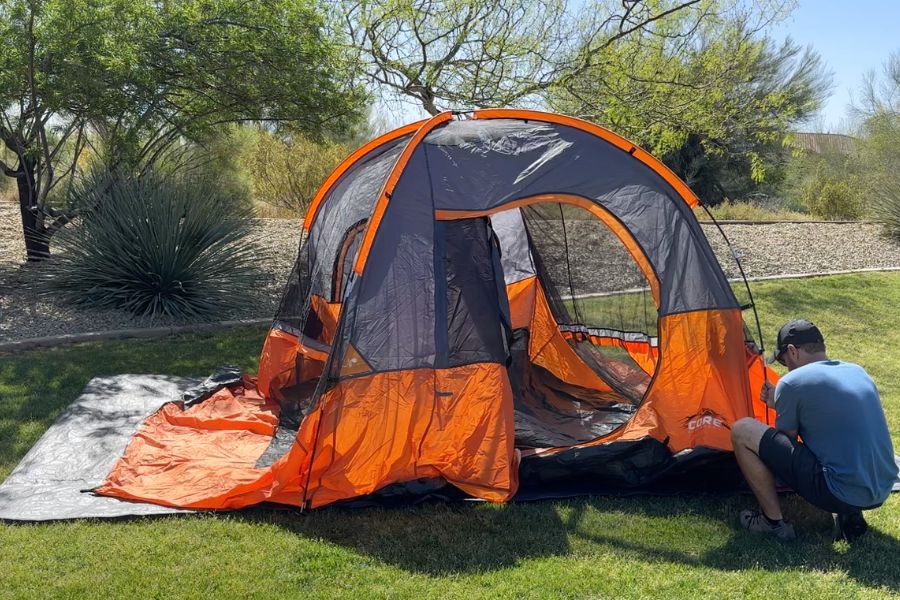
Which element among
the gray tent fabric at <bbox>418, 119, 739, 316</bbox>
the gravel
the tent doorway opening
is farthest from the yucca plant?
the gray tent fabric at <bbox>418, 119, 739, 316</bbox>

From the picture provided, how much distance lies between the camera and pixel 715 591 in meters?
3.12

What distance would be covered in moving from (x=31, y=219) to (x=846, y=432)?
817cm

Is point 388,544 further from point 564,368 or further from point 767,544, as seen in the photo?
point 564,368

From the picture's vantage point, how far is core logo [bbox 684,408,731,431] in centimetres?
407

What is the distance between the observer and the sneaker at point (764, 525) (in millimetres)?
3512

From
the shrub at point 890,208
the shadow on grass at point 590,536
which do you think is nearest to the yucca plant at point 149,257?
the shadow on grass at point 590,536

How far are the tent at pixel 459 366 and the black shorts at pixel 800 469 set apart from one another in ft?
1.82

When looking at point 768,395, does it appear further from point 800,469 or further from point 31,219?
point 31,219

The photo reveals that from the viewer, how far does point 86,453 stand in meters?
4.46

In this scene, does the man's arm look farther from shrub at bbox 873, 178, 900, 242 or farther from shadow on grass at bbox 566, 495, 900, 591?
shrub at bbox 873, 178, 900, 242

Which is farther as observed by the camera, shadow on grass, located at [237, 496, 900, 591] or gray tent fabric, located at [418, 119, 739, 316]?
gray tent fabric, located at [418, 119, 739, 316]

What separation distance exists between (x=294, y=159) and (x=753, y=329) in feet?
35.5

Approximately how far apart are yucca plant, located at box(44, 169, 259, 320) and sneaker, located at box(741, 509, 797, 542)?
17.6 ft

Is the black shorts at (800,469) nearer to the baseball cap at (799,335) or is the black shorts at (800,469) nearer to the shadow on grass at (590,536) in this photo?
the shadow on grass at (590,536)
